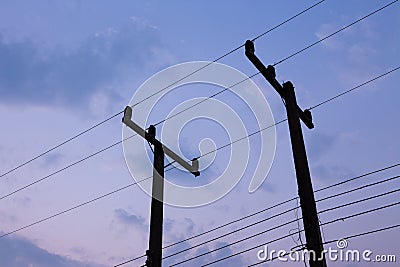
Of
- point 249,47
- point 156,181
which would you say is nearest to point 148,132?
point 156,181

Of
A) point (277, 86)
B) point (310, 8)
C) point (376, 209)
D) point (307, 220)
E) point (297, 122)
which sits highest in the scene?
point (310, 8)

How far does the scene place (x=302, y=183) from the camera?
6.24 meters

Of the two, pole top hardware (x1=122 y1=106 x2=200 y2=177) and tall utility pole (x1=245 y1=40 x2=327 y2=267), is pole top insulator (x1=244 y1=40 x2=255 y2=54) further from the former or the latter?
pole top hardware (x1=122 y1=106 x2=200 y2=177)

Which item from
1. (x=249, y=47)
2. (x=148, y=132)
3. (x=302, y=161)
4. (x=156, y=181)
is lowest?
(x=302, y=161)

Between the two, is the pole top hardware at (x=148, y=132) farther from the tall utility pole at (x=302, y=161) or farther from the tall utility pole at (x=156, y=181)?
the tall utility pole at (x=302, y=161)

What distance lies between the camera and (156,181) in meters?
9.90

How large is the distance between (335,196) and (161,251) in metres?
3.98

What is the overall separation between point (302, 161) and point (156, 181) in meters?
4.46

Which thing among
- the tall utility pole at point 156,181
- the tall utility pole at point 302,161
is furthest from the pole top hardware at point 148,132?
A: the tall utility pole at point 302,161

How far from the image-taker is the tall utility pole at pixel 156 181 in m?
8.71

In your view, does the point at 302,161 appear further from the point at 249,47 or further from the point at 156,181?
the point at 156,181

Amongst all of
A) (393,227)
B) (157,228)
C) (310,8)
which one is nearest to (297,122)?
(393,227)

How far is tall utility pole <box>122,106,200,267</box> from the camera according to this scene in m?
8.71

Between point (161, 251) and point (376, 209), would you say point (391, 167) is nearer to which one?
point (376, 209)
